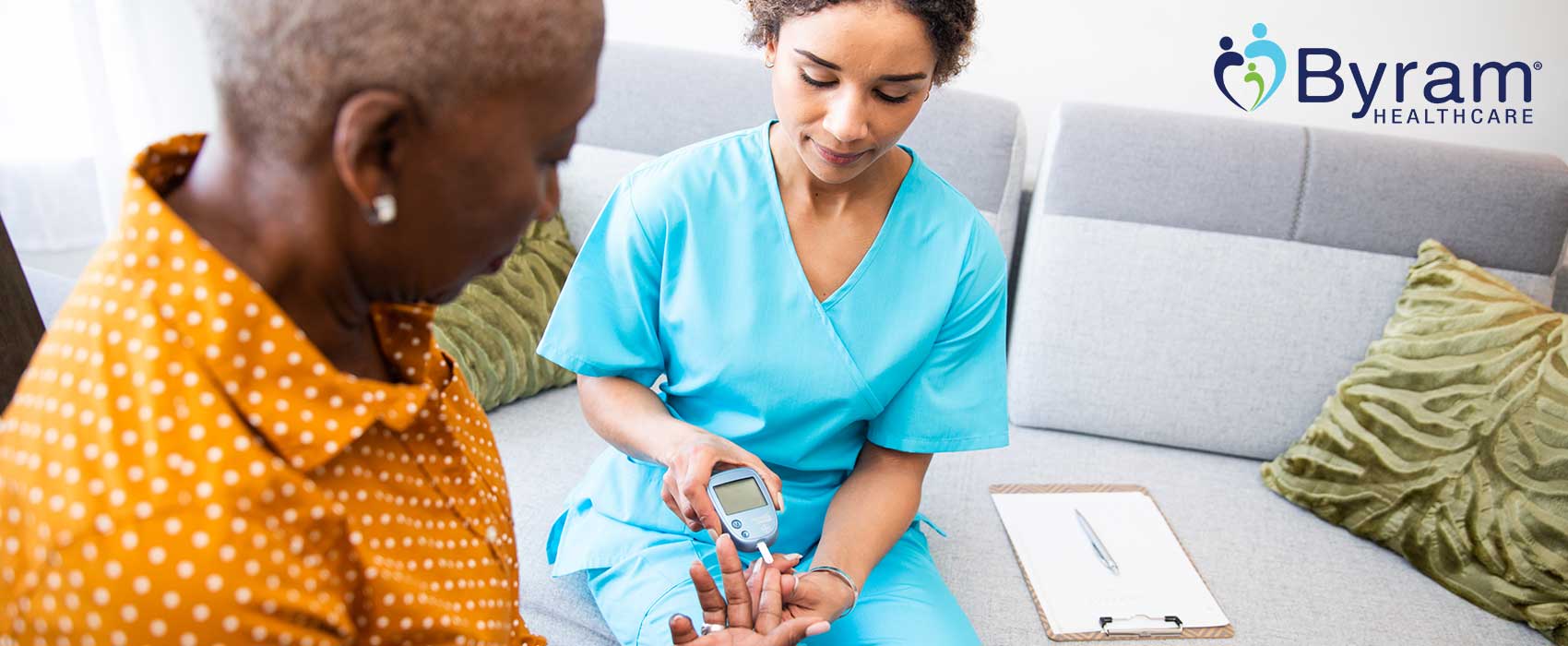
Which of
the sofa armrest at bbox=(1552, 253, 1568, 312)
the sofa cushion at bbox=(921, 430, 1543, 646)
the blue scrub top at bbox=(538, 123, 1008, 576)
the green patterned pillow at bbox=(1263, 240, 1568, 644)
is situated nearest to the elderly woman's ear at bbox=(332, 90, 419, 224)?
the blue scrub top at bbox=(538, 123, 1008, 576)

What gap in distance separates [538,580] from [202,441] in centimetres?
84

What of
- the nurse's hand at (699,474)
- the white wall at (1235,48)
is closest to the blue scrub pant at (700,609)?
the nurse's hand at (699,474)

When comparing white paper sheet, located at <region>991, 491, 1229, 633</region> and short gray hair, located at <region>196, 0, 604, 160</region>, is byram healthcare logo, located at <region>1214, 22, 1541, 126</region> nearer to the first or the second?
white paper sheet, located at <region>991, 491, 1229, 633</region>

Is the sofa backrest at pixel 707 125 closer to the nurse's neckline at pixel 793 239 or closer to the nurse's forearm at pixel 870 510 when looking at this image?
the nurse's neckline at pixel 793 239

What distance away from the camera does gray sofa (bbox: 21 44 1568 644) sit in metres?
1.78

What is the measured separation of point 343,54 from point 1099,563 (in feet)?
4.27

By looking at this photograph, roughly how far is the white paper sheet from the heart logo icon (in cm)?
84

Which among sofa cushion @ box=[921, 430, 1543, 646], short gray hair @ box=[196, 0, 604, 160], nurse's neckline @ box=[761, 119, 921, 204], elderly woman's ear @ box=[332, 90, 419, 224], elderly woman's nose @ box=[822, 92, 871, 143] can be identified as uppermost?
short gray hair @ box=[196, 0, 604, 160]

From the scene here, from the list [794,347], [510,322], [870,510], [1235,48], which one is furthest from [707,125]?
[1235,48]

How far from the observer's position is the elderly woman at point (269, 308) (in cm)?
55

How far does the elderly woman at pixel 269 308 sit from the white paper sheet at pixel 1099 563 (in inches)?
40.7

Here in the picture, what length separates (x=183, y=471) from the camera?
56 centimetres

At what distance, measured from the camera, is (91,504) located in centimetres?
54

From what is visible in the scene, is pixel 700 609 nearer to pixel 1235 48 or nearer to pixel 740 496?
pixel 740 496
